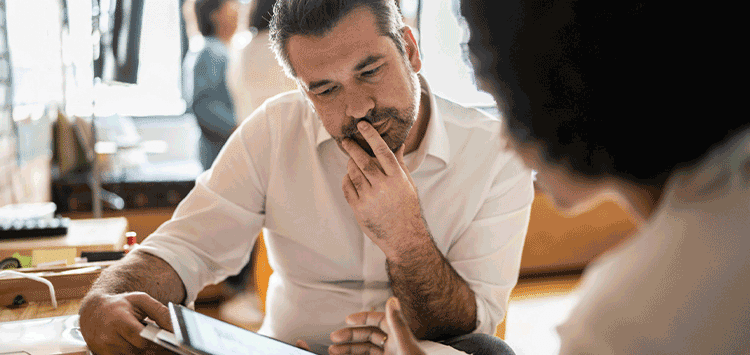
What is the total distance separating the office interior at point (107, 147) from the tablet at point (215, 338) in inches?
61.3

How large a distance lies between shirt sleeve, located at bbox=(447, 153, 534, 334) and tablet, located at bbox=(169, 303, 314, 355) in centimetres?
45

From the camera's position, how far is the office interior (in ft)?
7.75

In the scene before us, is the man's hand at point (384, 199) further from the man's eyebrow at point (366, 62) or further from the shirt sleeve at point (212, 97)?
the shirt sleeve at point (212, 97)

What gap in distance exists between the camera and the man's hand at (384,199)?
1.06 metres

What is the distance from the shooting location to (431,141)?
1.19 m

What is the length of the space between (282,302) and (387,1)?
2.25 ft

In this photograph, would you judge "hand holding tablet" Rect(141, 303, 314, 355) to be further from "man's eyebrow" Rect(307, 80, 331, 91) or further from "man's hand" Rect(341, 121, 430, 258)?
"man's eyebrow" Rect(307, 80, 331, 91)

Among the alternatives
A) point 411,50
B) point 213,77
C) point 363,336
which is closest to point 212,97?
point 213,77

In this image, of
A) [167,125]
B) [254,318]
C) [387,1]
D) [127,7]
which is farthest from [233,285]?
[167,125]

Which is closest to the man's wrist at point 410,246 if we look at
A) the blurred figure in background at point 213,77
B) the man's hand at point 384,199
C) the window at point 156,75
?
the man's hand at point 384,199

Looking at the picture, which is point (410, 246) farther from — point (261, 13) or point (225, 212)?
point (261, 13)

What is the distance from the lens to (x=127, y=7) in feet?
7.05

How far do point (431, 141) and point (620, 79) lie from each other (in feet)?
2.57

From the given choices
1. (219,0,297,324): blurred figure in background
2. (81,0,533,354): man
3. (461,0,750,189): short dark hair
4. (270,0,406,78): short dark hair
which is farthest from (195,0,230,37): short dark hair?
(461,0,750,189): short dark hair
